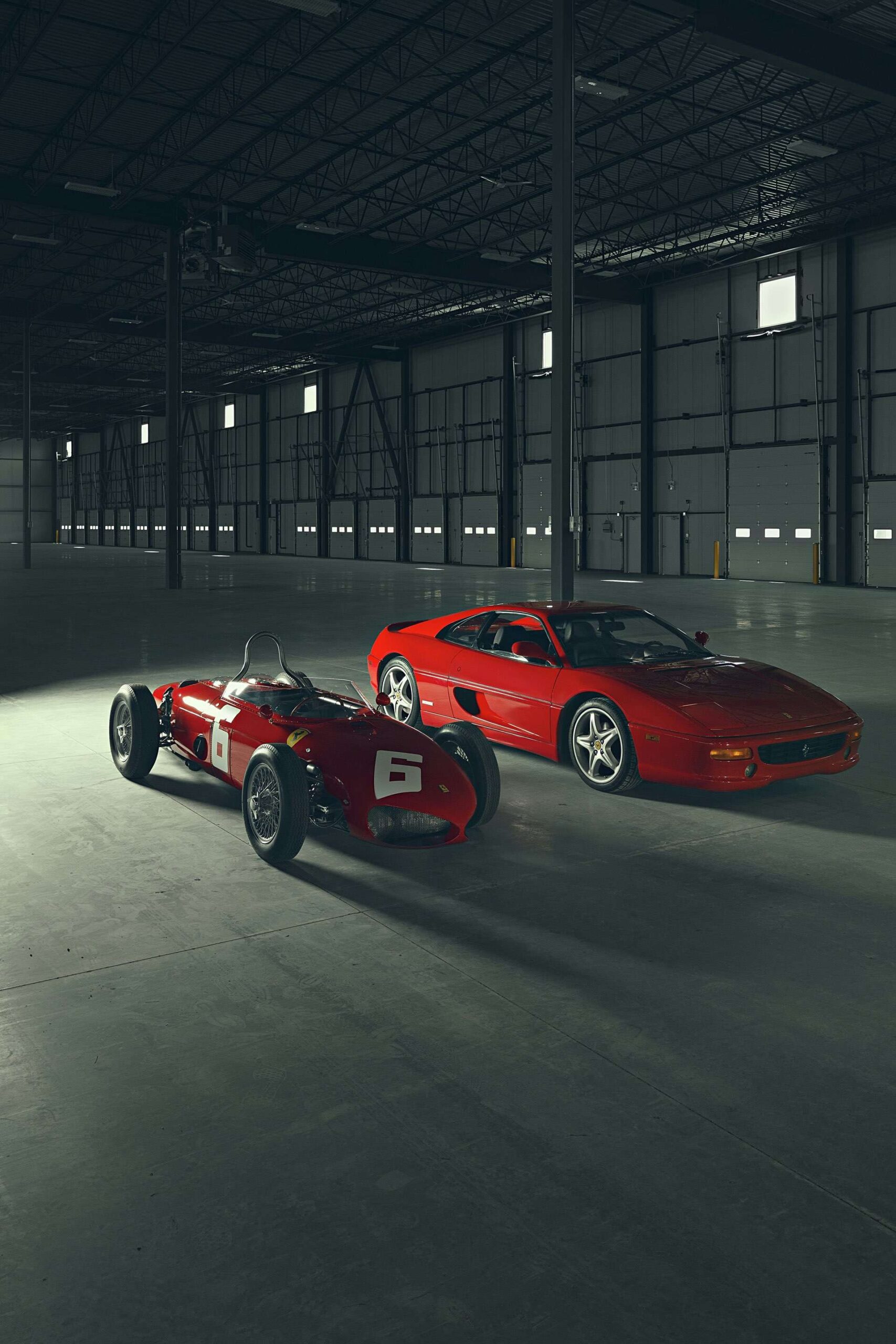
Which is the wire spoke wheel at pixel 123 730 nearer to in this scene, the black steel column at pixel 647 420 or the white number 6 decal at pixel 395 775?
the white number 6 decal at pixel 395 775

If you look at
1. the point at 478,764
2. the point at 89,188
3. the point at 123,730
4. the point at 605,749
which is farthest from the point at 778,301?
the point at 478,764

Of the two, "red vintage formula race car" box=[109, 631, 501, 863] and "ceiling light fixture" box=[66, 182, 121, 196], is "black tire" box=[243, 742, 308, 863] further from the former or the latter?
"ceiling light fixture" box=[66, 182, 121, 196]

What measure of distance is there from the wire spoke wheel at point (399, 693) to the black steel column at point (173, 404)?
21197mm

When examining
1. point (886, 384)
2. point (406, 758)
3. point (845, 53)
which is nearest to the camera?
point (406, 758)

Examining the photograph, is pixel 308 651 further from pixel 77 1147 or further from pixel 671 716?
pixel 77 1147

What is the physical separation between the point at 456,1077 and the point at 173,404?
28804 mm

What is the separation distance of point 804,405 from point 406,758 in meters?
29.3

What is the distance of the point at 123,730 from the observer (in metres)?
8.41

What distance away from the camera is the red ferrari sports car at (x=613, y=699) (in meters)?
7.34

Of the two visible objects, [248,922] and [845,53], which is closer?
[248,922]

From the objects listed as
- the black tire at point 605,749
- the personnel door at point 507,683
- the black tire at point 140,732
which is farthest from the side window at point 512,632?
the black tire at point 140,732

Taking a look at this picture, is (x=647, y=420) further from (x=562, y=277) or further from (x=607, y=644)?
(x=607, y=644)

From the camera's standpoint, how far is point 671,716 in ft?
24.3

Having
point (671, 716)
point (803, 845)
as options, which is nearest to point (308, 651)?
point (671, 716)
